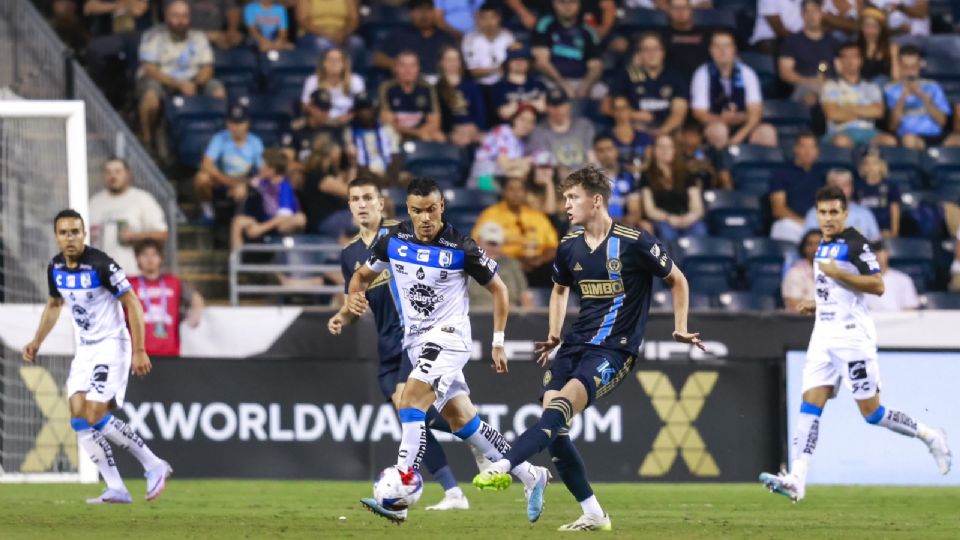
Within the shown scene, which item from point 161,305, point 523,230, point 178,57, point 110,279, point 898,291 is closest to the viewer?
point 110,279

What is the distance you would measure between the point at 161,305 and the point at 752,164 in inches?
295

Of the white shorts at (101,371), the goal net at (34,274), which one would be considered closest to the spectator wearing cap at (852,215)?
the goal net at (34,274)

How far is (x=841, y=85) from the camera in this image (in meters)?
21.5

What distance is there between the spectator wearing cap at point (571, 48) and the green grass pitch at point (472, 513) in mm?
6553

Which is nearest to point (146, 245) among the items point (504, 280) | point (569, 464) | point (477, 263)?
point (504, 280)

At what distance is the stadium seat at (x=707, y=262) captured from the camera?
747 inches

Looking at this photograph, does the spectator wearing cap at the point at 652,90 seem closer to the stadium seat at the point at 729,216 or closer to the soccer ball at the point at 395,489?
the stadium seat at the point at 729,216

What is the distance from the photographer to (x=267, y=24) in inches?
844

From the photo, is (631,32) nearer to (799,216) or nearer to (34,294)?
(799,216)

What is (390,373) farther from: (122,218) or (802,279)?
(802,279)

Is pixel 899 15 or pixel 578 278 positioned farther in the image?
pixel 899 15

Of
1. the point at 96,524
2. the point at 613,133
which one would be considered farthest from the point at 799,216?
the point at 96,524

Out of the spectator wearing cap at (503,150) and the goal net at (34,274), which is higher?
the spectator wearing cap at (503,150)

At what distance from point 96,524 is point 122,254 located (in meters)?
6.22
